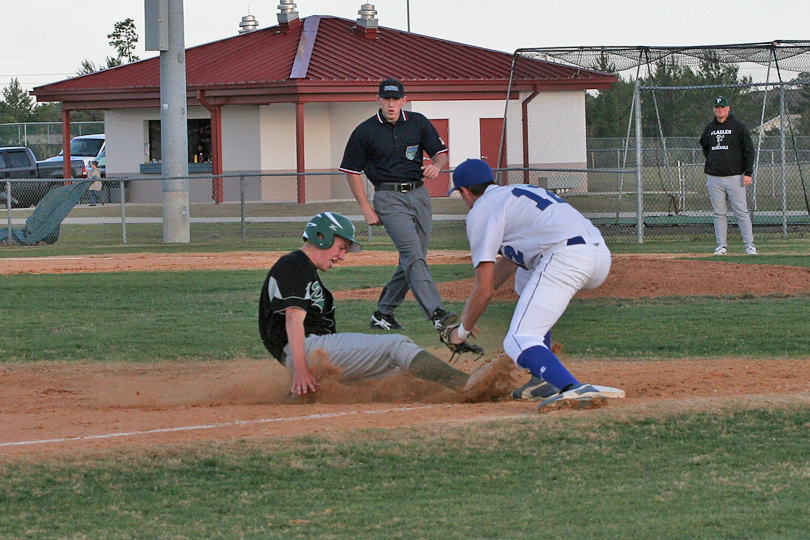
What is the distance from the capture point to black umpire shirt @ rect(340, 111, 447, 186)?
9.00 meters

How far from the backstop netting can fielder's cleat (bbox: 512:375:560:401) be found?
11.9 m

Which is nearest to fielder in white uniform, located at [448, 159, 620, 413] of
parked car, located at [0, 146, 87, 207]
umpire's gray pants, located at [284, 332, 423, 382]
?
umpire's gray pants, located at [284, 332, 423, 382]

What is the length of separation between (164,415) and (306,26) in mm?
30519

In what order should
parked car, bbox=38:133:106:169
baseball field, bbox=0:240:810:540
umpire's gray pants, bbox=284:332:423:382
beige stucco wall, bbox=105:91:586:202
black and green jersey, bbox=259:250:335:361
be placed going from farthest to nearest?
parked car, bbox=38:133:106:169, beige stucco wall, bbox=105:91:586:202, umpire's gray pants, bbox=284:332:423:382, black and green jersey, bbox=259:250:335:361, baseball field, bbox=0:240:810:540

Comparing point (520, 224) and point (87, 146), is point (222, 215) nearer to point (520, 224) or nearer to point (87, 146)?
point (87, 146)

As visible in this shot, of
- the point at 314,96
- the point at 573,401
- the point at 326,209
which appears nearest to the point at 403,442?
the point at 573,401

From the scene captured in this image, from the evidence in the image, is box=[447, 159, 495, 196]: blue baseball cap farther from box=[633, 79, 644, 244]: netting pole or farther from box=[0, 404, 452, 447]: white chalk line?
box=[633, 79, 644, 244]: netting pole

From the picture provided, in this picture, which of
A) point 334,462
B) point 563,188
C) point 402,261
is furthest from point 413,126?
point 563,188

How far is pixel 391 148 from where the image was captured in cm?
901

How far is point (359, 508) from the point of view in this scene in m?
4.27

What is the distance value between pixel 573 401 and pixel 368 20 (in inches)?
1199

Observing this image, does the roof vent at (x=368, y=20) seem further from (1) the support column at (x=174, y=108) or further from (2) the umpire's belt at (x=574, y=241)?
(2) the umpire's belt at (x=574, y=241)

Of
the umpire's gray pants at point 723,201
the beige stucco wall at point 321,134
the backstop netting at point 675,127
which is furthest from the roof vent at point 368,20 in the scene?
the umpire's gray pants at point 723,201

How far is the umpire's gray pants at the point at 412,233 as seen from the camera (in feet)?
28.0
